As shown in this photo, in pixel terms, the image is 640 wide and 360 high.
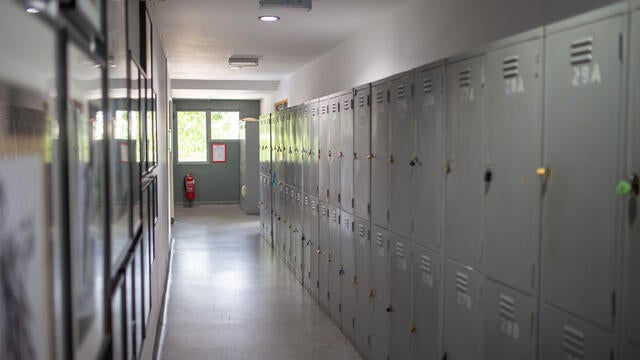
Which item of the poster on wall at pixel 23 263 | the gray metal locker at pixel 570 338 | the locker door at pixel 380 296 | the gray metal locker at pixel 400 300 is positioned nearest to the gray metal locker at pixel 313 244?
the locker door at pixel 380 296

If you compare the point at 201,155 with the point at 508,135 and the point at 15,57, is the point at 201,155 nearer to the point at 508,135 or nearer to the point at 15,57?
the point at 508,135

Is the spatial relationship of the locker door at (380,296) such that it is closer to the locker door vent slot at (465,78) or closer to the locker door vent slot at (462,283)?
the locker door vent slot at (462,283)

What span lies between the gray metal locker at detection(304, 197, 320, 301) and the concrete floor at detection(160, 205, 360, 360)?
20cm

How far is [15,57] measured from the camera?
83cm

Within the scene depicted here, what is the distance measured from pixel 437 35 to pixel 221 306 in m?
3.77

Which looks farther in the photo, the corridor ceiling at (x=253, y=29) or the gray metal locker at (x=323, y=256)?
the gray metal locker at (x=323, y=256)

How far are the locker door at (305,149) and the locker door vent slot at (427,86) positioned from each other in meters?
3.29

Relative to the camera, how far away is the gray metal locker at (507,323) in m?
2.52

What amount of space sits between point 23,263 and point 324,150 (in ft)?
17.6

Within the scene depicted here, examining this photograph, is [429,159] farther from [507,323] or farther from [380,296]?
[380,296]

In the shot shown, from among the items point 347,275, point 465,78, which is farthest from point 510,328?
point 347,275

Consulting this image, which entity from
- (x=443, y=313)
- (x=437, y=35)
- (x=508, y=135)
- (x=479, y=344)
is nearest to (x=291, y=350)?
(x=443, y=313)

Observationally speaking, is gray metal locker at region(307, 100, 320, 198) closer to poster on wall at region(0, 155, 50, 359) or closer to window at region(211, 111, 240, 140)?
poster on wall at region(0, 155, 50, 359)

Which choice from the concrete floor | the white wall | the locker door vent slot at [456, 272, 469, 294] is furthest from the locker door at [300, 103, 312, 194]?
the locker door vent slot at [456, 272, 469, 294]
